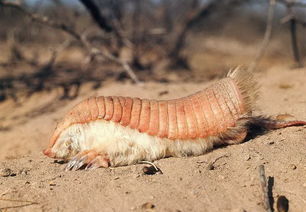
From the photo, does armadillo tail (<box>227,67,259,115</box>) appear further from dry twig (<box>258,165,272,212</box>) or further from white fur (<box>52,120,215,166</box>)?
dry twig (<box>258,165,272,212</box>)

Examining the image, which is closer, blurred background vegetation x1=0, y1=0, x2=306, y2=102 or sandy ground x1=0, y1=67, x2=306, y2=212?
sandy ground x1=0, y1=67, x2=306, y2=212

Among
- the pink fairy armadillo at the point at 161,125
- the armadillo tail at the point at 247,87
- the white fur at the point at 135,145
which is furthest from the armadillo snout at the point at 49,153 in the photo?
the armadillo tail at the point at 247,87

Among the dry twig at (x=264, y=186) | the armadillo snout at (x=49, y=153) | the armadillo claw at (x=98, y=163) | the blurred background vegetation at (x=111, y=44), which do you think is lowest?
the dry twig at (x=264, y=186)

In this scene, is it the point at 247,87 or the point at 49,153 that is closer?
the point at 247,87

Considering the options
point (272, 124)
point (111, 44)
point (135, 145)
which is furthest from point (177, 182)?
point (111, 44)

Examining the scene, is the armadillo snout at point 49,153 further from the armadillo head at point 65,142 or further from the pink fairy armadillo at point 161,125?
the pink fairy armadillo at point 161,125

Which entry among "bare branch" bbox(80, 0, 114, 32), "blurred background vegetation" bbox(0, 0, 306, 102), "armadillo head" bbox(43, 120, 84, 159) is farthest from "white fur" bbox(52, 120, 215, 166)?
"bare branch" bbox(80, 0, 114, 32)

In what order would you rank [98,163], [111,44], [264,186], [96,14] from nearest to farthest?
[264,186]
[98,163]
[96,14]
[111,44]

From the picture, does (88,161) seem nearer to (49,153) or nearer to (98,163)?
(98,163)
